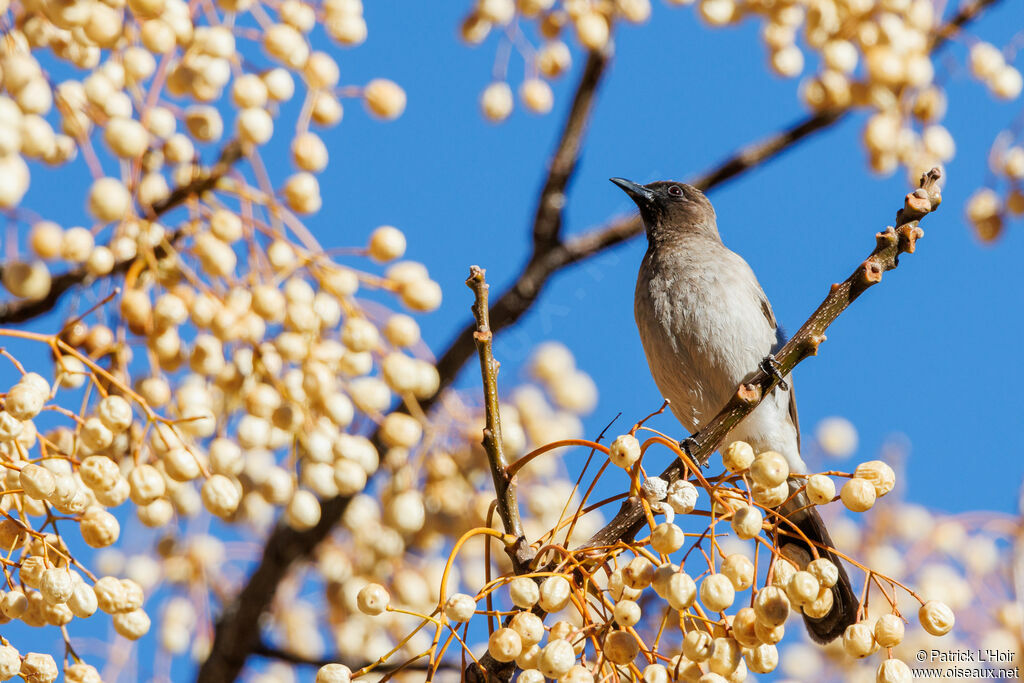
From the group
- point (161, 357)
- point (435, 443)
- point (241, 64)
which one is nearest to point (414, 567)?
point (435, 443)

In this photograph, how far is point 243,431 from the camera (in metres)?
3.06

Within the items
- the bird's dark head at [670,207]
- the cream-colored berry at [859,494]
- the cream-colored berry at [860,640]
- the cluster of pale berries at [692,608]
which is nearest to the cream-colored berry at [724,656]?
the cluster of pale berries at [692,608]

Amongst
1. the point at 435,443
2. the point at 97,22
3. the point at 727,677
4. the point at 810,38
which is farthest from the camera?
the point at 810,38

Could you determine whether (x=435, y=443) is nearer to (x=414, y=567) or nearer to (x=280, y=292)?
(x=414, y=567)

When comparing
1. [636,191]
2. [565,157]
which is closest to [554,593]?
[565,157]

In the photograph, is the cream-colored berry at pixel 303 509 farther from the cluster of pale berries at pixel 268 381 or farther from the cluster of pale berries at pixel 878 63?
the cluster of pale berries at pixel 878 63

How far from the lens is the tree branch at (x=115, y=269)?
3.18m

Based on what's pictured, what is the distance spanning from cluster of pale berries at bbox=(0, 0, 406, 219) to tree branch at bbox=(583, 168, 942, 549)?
56.1 inches

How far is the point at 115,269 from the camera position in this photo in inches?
128

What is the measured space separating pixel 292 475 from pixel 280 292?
497 mm

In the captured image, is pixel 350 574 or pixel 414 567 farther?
pixel 350 574

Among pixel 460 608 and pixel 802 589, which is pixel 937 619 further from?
pixel 460 608

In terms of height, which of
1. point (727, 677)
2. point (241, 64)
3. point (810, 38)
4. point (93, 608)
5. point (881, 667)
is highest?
point (810, 38)

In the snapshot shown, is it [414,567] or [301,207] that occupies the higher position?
[301,207]
